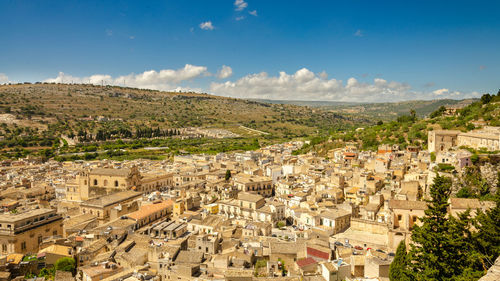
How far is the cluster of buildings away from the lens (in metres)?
17.2

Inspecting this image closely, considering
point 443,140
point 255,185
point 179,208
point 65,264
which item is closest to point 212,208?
point 179,208

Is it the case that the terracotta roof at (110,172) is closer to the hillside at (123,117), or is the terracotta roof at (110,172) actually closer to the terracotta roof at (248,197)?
the terracotta roof at (248,197)

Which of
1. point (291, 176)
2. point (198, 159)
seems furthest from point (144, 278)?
point (198, 159)

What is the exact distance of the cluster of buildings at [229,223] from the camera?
56.3ft

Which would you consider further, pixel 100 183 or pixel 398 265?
pixel 100 183

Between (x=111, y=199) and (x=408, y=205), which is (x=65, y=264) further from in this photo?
(x=408, y=205)

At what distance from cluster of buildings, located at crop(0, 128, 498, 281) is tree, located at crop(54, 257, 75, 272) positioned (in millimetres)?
469

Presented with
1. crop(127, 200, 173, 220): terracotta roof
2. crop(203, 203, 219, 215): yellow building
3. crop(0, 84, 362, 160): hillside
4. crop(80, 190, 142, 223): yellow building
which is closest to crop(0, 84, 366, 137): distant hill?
crop(0, 84, 362, 160): hillside

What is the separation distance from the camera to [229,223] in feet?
77.3

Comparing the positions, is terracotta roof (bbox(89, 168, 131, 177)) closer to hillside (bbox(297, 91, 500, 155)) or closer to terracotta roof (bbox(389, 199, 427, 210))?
terracotta roof (bbox(389, 199, 427, 210))

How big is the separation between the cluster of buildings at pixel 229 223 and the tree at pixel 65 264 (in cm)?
47

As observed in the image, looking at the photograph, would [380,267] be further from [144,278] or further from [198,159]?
[198,159]

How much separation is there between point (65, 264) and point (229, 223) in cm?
977

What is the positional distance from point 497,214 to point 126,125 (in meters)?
96.5
